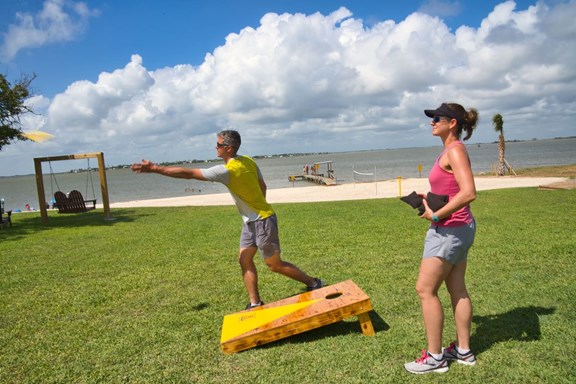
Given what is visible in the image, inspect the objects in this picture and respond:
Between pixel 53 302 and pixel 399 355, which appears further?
pixel 53 302

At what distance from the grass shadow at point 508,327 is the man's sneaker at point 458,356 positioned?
A: 0.79 feet

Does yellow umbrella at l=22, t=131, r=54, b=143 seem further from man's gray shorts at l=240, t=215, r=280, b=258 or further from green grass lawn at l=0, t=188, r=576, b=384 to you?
man's gray shorts at l=240, t=215, r=280, b=258

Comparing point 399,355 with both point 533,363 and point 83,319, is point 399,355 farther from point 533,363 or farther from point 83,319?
point 83,319

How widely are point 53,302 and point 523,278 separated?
620 centimetres

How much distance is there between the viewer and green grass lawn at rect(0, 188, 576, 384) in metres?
3.66

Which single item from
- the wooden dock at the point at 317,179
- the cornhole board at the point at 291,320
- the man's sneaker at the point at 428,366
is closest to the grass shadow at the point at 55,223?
the cornhole board at the point at 291,320

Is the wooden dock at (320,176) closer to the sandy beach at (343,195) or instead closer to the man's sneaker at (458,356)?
the sandy beach at (343,195)

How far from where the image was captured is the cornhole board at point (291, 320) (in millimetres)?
3986

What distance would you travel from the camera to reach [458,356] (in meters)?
3.55

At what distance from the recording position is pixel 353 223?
11.3 metres

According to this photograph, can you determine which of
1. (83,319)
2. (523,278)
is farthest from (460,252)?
(83,319)

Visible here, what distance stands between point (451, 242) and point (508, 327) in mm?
1553

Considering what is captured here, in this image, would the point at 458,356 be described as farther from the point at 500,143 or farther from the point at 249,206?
the point at 500,143

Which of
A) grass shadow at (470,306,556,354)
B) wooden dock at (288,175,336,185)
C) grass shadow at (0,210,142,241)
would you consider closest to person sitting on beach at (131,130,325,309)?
grass shadow at (470,306,556,354)
